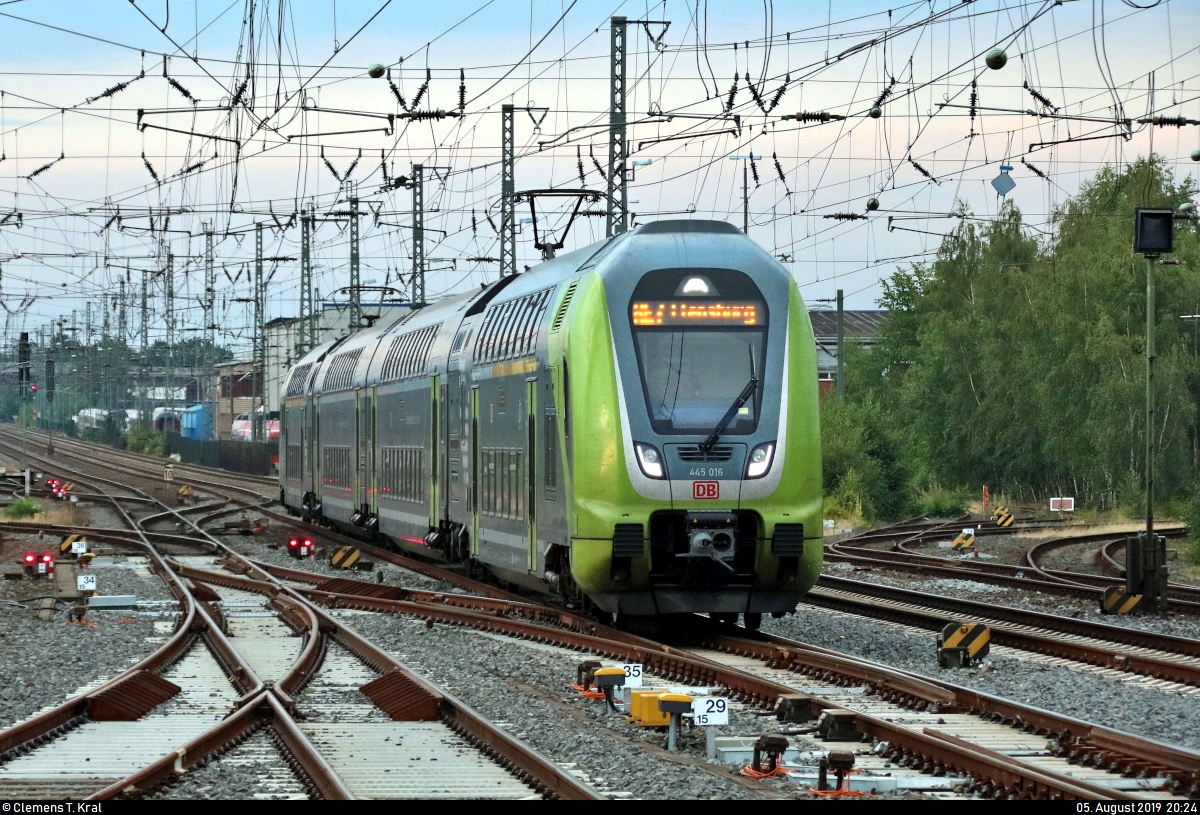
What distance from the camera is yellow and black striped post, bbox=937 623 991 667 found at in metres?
15.0

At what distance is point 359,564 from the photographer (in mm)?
29500

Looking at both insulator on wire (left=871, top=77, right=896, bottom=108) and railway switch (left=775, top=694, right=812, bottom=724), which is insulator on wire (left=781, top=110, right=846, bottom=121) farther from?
railway switch (left=775, top=694, right=812, bottom=724)

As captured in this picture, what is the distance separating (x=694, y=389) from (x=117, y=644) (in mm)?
6530

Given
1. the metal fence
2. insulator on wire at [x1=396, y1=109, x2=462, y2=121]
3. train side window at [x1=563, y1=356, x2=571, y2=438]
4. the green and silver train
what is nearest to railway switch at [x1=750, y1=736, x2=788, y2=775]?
the green and silver train

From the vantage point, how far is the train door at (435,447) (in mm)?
24531

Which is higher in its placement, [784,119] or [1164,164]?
[1164,164]

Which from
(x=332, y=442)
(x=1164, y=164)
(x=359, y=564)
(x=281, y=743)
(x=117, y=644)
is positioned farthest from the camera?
(x=1164, y=164)

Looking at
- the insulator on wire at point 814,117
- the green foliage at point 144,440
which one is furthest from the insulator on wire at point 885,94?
the green foliage at point 144,440

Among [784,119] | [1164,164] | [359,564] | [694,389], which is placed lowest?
[359,564]

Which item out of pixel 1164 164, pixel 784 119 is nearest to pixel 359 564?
pixel 784 119

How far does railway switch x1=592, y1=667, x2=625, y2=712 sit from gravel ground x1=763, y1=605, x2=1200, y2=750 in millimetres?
3020

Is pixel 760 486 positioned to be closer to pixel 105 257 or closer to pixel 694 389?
pixel 694 389

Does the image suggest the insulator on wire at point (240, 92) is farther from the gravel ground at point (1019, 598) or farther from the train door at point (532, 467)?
the gravel ground at point (1019, 598)
